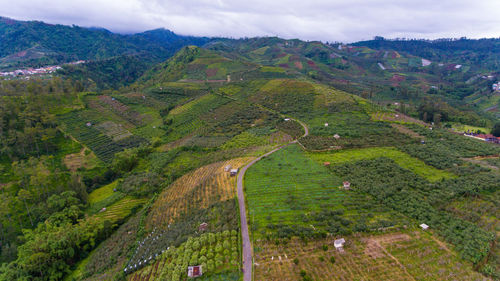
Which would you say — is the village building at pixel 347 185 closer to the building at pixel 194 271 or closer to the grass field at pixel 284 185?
the grass field at pixel 284 185

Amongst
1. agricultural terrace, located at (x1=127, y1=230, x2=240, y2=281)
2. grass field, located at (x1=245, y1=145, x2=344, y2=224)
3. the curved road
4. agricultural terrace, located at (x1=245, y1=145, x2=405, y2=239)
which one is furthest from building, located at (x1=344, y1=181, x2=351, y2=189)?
agricultural terrace, located at (x1=127, y1=230, x2=240, y2=281)

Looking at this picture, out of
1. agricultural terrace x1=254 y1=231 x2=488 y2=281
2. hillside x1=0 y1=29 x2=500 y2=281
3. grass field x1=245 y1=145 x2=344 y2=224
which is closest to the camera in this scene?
agricultural terrace x1=254 y1=231 x2=488 y2=281

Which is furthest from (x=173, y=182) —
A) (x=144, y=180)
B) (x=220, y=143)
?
(x=220, y=143)

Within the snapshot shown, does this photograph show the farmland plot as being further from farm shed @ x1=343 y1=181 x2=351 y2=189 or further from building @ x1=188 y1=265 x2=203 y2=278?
farm shed @ x1=343 y1=181 x2=351 y2=189

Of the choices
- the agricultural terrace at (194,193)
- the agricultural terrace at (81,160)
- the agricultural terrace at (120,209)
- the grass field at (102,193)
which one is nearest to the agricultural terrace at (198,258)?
the agricultural terrace at (194,193)

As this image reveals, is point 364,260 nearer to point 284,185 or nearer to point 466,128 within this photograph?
point 284,185

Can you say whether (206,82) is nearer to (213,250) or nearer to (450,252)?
(213,250)
